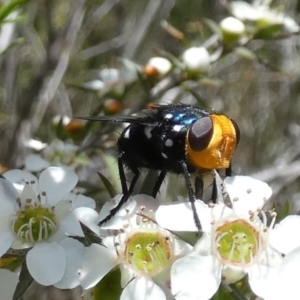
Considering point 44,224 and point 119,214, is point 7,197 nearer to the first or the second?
point 44,224

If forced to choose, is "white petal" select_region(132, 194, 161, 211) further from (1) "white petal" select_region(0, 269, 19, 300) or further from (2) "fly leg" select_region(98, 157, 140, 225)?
(1) "white petal" select_region(0, 269, 19, 300)

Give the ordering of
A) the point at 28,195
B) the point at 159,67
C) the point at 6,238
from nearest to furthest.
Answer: the point at 6,238 → the point at 28,195 → the point at 159,67

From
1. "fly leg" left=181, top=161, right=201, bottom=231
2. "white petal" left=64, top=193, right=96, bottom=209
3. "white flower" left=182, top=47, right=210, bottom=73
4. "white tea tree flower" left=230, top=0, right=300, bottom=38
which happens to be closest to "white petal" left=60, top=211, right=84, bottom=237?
"white petal" left=64, top=193, right=96, bottom=209

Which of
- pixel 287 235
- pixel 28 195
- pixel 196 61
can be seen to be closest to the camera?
pixel 287 235

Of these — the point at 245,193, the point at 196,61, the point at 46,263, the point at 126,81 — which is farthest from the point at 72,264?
the point at 126,81

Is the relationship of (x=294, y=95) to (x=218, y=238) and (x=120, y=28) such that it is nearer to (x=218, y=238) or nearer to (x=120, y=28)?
(x=120, y=28)

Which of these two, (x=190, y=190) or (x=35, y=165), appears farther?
(x=35, y=165)

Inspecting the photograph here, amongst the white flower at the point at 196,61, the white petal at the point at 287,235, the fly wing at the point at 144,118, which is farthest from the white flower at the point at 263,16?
the white petal at the point at 287,235

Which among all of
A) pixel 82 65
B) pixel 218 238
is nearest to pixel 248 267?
pixel 218 238
